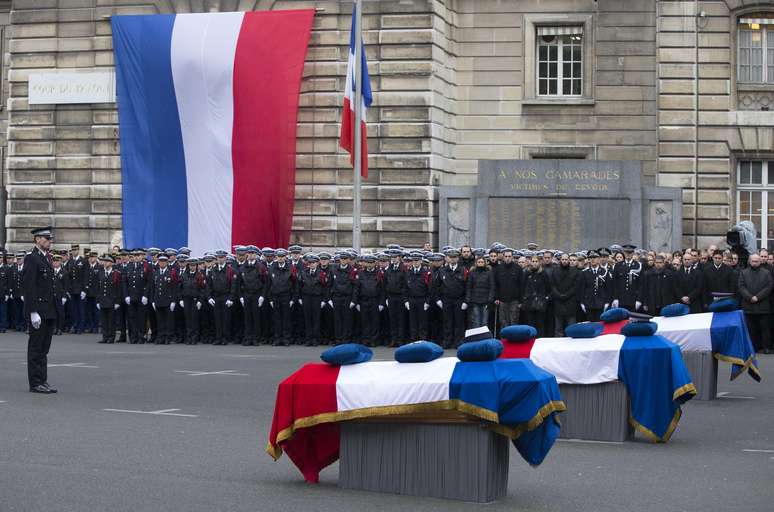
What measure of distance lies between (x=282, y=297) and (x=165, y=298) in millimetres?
2191

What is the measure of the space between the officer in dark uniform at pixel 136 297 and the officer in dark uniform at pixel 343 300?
142 inches

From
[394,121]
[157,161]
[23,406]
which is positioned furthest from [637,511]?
[157,161]

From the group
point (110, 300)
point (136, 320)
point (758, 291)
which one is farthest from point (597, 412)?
point (110, 300)

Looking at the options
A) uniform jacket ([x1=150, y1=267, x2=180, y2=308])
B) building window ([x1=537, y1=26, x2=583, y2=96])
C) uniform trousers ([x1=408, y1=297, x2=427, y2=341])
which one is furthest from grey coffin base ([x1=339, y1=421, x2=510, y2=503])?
building window ([x1=537, y1=26, x2=583, y2=96])

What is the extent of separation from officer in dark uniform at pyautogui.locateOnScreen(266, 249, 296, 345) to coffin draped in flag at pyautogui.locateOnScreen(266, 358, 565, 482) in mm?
15497

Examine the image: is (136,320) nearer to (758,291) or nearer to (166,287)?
(166,287)

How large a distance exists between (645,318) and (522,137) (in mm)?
20829

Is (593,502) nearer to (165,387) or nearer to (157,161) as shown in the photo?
(165,387)

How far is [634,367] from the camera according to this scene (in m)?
11.9

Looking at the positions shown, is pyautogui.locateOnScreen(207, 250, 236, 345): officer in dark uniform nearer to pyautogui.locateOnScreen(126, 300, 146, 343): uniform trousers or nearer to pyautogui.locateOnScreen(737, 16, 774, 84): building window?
pyautogui.locateOnScreen(126, 300, 146, 343): uniform trousers

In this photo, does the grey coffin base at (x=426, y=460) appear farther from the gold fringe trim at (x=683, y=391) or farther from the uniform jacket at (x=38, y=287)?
the uniform jacket at (x=38, y=287)

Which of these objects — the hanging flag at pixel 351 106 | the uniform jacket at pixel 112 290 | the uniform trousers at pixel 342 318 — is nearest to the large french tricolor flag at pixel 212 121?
the hanging flag at pixel 351 106

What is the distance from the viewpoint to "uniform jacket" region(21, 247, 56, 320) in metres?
16.0

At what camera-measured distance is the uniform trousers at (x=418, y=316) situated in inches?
961
